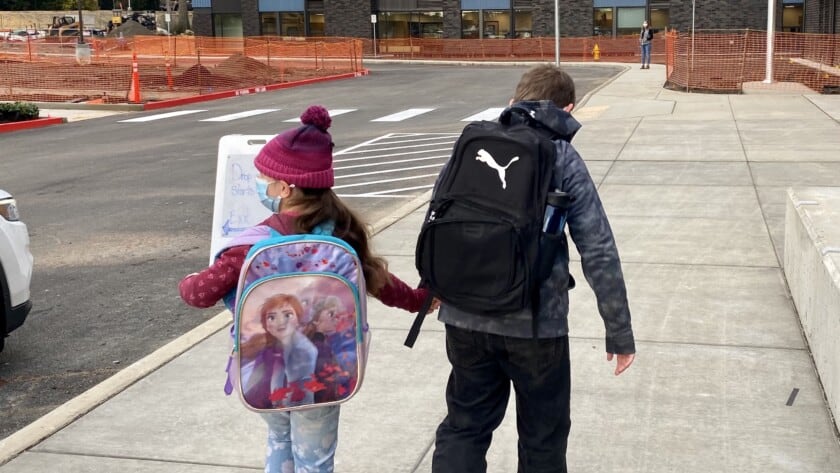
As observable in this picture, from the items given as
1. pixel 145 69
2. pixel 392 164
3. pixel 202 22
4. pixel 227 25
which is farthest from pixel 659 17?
pixel 392 164

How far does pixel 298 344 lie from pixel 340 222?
42 cm

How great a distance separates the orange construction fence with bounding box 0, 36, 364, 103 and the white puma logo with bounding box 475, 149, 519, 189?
24.3m

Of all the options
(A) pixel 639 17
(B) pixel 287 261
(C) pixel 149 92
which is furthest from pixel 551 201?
(A) pixel 639 17

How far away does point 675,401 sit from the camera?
16.1 ft

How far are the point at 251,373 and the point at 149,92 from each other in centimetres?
2851

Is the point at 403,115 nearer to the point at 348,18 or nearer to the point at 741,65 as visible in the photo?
the point at 741,65

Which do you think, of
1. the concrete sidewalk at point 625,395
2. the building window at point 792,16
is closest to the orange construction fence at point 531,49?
the building window at point 792,16

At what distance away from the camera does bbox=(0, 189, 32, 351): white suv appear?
584 cm

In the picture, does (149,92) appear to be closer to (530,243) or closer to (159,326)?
(159,326)

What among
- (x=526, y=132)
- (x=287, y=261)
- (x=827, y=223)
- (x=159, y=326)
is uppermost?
(x=526, y=132)

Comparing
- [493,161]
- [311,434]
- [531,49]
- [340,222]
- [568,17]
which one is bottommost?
[311,434]

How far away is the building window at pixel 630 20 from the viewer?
5081cm

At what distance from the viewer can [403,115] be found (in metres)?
22.1

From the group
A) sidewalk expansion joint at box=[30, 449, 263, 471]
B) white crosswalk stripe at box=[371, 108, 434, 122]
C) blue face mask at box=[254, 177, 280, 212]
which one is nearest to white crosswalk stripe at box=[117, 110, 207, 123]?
white crosswalk stripe at box=[371, 108, 434, 122]
